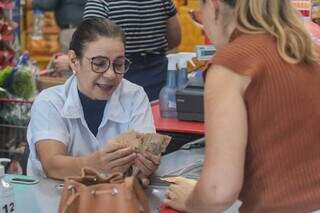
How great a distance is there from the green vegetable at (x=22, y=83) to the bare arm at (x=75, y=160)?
4.04ft

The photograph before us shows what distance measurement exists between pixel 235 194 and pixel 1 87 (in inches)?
95.2

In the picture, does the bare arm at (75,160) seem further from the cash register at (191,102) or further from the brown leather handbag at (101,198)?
the cash register at (191,102)

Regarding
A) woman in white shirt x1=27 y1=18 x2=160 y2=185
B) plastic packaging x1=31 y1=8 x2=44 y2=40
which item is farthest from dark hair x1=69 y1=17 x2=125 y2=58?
plastic packaging x1=31 y1=8 x2=44 y2=40

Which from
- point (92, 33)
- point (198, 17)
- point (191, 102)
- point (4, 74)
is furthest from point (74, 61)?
point (4, 74)

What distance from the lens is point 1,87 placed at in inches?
147

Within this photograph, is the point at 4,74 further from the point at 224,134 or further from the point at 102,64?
the point at 224,134

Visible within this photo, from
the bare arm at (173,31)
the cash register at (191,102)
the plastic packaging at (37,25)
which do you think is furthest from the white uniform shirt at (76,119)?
the plastic packaging at (37,25)

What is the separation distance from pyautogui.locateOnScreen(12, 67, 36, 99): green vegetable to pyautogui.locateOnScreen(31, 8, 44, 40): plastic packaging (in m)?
2.83

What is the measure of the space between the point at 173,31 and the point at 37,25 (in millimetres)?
3064

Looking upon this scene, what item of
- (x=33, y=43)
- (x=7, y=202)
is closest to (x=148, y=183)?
(x=7, y=202)

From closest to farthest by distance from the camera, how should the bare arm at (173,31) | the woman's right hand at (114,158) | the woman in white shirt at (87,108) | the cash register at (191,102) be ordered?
the woman's right hand at (114,158) < the woman in white shirt at (87,108) < the cash register at (191,102) < the bare arm at (173,31)

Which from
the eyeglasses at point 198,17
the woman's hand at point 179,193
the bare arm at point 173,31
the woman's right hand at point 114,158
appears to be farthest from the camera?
the bare arm at point 173,31

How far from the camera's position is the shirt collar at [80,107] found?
2.67 metres

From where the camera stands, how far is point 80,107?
2.70 m
